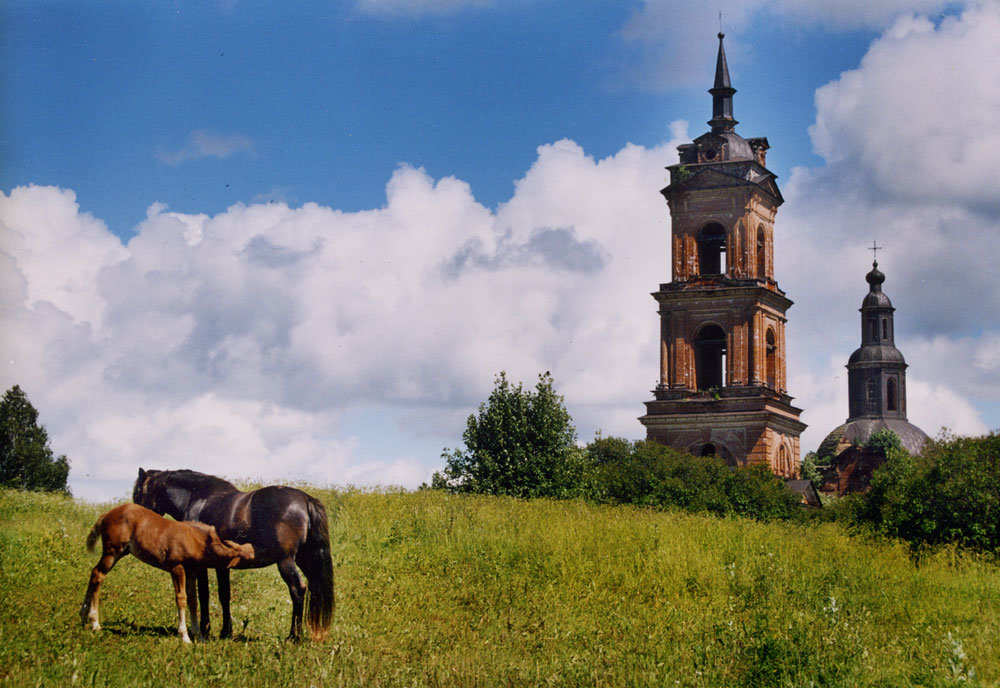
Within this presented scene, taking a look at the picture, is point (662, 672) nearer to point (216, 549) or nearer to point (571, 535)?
point (216, 549)

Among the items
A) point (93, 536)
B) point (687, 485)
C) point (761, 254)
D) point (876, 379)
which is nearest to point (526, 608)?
point (93, 536)

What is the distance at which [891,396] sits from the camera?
114 m

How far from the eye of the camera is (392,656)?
13.1 m

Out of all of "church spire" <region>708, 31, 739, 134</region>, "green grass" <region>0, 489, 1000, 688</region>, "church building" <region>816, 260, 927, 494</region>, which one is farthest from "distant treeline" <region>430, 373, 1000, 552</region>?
"church building" <region>816, 260, 927, 494</region>

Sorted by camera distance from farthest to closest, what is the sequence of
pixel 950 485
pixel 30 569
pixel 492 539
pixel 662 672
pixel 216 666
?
pixel 950 485
pixel 492 539
pixel 30 569
pixel 662 672
pixel 216 666

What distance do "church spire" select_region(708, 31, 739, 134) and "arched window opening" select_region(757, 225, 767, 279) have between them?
6634 mm

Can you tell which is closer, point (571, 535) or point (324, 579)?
point (324, 579)

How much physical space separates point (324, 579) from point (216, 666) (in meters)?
1.58

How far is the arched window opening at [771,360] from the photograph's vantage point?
6812cm

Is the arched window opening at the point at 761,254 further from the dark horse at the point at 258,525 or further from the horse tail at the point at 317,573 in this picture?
the dark horse at the point at 258,525

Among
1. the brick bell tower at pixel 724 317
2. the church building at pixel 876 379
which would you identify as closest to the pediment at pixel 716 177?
the brick bell tower at pixel 724 317

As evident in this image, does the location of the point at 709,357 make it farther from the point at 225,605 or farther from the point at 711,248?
the point at 225,605

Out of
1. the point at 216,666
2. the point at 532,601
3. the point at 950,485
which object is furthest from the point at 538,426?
the point at 216,666

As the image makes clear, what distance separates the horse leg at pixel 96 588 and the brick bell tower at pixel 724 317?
5374 cm
